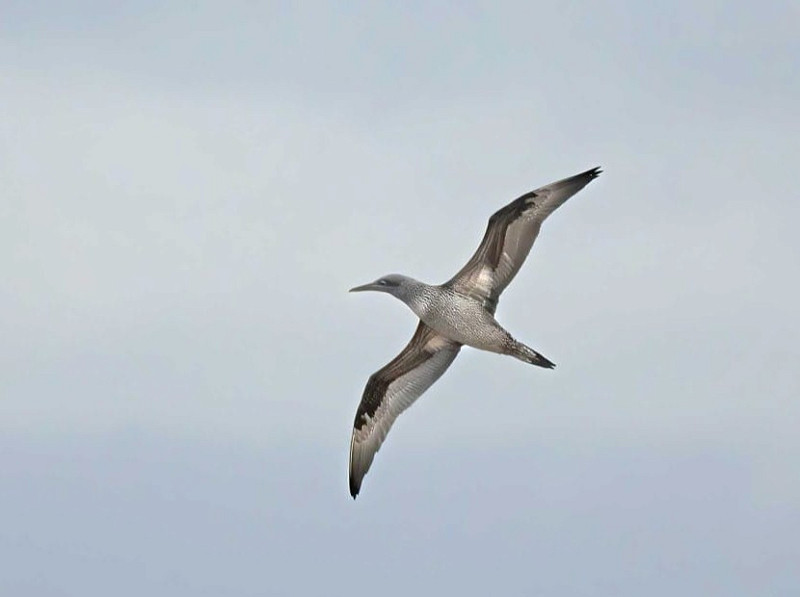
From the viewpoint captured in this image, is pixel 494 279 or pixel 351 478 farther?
pixel 351 478

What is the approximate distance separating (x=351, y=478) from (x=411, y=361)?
307 cm

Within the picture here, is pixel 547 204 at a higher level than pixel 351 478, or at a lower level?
higher

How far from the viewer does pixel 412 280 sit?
41531mm

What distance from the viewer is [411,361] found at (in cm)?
4384

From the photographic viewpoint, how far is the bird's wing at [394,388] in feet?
143

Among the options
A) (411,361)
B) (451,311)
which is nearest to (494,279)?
(451,311)

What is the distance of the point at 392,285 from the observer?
41875mm

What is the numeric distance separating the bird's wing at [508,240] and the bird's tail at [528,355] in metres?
1.08

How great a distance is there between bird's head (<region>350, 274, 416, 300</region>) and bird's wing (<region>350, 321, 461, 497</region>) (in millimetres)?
1586

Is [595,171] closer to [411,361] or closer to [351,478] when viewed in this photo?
[411,361]

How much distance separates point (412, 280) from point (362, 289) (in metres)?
1.30

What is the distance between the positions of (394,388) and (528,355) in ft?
15.9

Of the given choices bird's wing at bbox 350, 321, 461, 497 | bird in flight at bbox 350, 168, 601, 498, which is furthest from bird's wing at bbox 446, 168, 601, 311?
bird's wing at bbox 350, 321, 461, 497

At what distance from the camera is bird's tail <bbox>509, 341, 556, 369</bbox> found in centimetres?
4003
